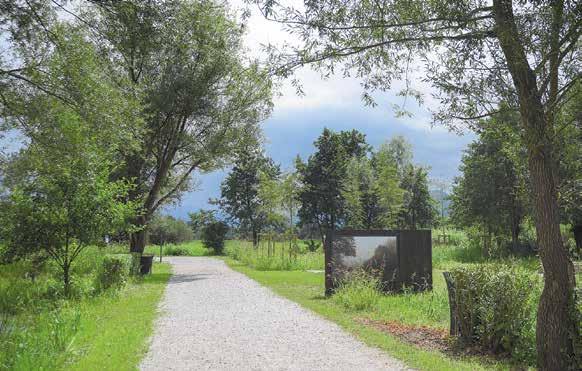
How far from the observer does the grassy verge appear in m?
6.43

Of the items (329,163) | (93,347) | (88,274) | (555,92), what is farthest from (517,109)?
(329,163)

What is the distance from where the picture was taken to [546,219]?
5895 millimetres

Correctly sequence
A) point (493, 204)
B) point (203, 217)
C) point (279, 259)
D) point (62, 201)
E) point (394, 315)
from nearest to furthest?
point (394, 315)
point (62, 201)
point (279, 259)
point (493, 204)
point (203, 217)

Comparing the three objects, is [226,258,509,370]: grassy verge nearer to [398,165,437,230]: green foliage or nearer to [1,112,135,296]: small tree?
[1,112,135,296]: small tree

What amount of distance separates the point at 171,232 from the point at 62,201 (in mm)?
47526

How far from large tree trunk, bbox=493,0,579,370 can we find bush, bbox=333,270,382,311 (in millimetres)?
5106

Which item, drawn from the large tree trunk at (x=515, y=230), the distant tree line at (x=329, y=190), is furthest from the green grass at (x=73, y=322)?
the distant tree line at (x=329, y=190)

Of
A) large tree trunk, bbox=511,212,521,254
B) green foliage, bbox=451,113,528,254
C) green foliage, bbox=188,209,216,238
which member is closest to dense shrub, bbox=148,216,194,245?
green foliage, bbox=188,209,216,238

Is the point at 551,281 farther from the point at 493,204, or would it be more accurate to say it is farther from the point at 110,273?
the point at 493,204

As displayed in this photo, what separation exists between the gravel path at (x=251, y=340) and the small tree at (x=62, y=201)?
2.61m

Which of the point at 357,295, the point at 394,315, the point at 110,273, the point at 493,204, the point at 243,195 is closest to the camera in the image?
the point at 394,315

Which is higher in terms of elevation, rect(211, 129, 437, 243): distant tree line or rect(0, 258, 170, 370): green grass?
rect(211, 129, 437, 243): distant tree line

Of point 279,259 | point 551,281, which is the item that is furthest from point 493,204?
point 551,281

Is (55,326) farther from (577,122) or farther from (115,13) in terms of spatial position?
(577,122)
